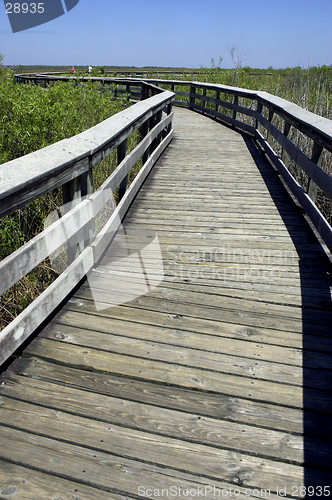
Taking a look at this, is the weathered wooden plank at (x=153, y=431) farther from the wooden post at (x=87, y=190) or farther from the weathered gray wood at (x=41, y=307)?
the wooden post at (x=87, y=190)

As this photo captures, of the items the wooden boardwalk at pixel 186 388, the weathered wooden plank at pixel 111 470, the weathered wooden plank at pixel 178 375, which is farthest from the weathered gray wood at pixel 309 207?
the weathered wooden plank at pixel 111 470

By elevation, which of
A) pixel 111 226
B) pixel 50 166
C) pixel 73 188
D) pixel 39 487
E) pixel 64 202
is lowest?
pixel 39 487

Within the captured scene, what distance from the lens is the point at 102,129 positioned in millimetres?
3625

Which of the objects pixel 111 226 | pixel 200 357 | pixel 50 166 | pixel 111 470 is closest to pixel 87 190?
pixel 111 226

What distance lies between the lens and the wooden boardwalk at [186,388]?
5.60ft

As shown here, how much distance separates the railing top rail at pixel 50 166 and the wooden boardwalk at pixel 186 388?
0.94 meters

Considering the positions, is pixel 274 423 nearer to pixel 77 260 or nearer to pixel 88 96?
pixel 77 260

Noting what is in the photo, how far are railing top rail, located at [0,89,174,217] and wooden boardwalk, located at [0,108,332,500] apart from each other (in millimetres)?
943

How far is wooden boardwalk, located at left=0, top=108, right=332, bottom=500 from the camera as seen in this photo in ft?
5.60

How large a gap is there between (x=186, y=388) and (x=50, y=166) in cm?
154

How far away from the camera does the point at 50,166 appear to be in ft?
8.00

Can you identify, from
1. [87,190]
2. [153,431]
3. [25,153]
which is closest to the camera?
[153,431]

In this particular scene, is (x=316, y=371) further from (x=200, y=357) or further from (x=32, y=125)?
(x=32, y=125)

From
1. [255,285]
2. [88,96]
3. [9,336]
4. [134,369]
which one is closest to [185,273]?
[255,285]
